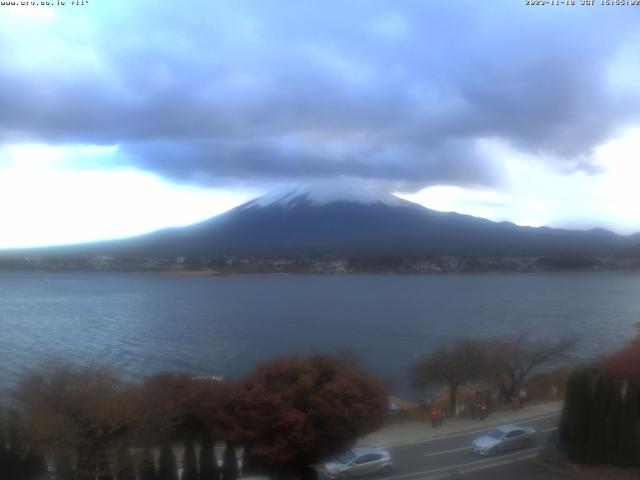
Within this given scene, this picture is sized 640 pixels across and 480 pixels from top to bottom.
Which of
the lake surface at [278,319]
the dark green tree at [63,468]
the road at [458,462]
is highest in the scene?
the dark green tree at [63,468]

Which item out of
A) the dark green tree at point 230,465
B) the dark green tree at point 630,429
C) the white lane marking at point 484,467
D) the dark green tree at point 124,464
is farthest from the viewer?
the dark green tree at point 630,429

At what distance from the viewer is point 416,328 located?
3650 centimetres

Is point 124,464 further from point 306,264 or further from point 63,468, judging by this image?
point 306,264

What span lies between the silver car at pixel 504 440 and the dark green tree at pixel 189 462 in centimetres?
388

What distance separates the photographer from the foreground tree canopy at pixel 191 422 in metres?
7.60

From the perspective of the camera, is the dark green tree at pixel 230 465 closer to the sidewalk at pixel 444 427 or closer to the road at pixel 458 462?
the road at pixel 458 462

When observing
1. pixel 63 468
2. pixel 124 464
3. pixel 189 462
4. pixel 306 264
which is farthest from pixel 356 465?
pixel 306 264

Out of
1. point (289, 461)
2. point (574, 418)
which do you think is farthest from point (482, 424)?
point (289, 461)

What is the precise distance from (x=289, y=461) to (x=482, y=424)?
5.16m

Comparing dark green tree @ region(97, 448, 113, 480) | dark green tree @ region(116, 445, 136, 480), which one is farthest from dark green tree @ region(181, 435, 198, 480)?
dark green tree @ region(97, 448, 113, 480)

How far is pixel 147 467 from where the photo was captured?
7.88 meters

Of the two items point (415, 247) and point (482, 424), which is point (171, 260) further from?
point (482, 424)

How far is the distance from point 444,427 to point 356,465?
344 cm

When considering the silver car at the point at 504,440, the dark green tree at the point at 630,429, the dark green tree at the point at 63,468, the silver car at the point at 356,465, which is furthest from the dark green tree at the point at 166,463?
the dark green tree at the point at 630,429
